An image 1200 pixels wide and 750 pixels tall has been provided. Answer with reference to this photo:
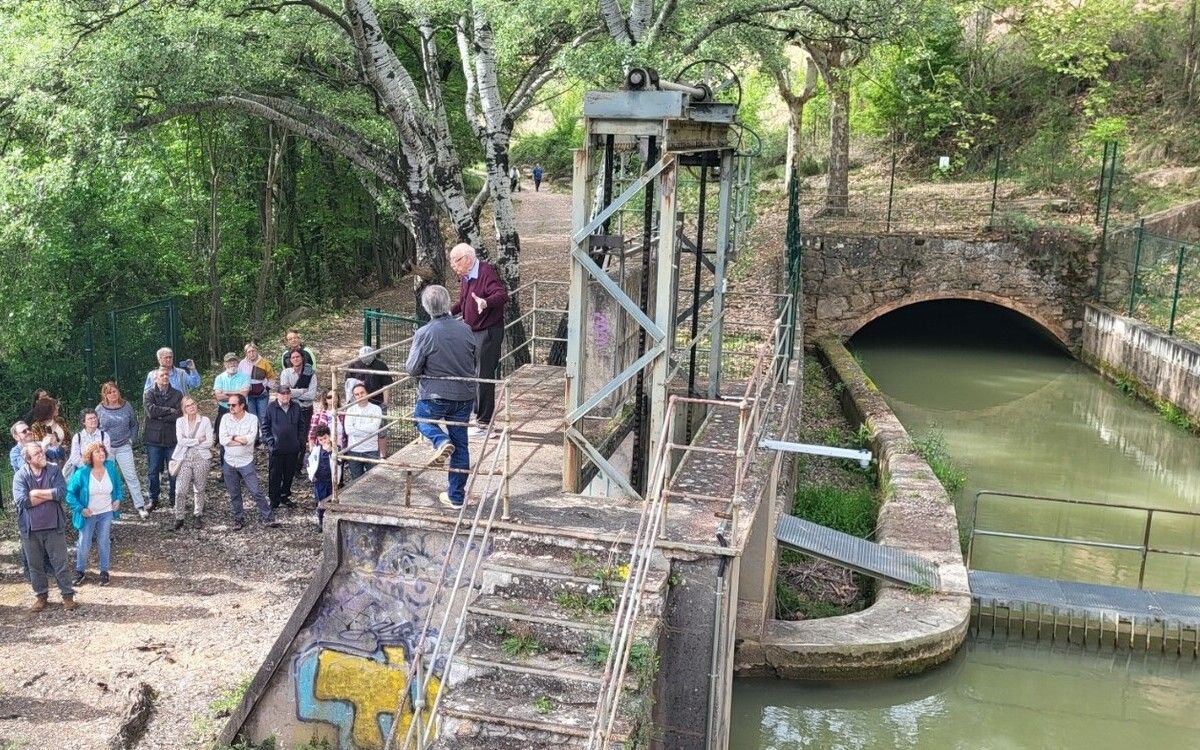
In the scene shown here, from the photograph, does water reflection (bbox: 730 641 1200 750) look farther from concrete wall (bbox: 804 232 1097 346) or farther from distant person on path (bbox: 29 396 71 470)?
concrete wall (bbox: 804 232 1097 346)

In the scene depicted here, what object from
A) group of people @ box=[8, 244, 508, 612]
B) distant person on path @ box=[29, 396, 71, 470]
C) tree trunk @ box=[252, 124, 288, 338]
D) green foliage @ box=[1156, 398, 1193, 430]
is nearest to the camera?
group of people @ box=[8, 244, 508, 612]

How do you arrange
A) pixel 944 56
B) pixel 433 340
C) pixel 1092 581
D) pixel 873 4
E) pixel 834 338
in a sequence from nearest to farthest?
pixel 433 340 → pixel 1092 581 → pixel 873 4 → pixel 834 338 → pixel 944 56

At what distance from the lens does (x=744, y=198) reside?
1169cm

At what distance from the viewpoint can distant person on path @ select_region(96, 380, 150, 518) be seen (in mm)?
10836

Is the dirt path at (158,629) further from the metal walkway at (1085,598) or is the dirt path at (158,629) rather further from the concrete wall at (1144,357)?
the concrete wall at (1144,357)

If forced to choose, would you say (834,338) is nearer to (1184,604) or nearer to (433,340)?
(1184,604)

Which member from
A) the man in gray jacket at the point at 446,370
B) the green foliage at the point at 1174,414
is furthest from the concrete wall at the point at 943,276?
the man in gray jacket at the point at 446,370

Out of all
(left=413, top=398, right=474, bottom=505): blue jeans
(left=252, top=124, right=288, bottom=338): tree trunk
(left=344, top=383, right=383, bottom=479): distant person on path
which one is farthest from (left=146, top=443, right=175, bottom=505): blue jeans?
(left=252, top=124, right=288, bottom=338): tree trunk

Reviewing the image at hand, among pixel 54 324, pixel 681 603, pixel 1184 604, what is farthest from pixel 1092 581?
pixel 54 324

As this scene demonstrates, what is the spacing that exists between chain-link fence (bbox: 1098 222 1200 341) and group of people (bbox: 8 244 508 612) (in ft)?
52.6

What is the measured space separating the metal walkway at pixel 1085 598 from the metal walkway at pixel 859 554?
28.8 inches

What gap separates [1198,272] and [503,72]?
546 inches

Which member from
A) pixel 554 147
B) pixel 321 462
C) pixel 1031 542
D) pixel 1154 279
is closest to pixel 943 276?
pixel 1154 279

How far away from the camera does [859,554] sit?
1079 cm
